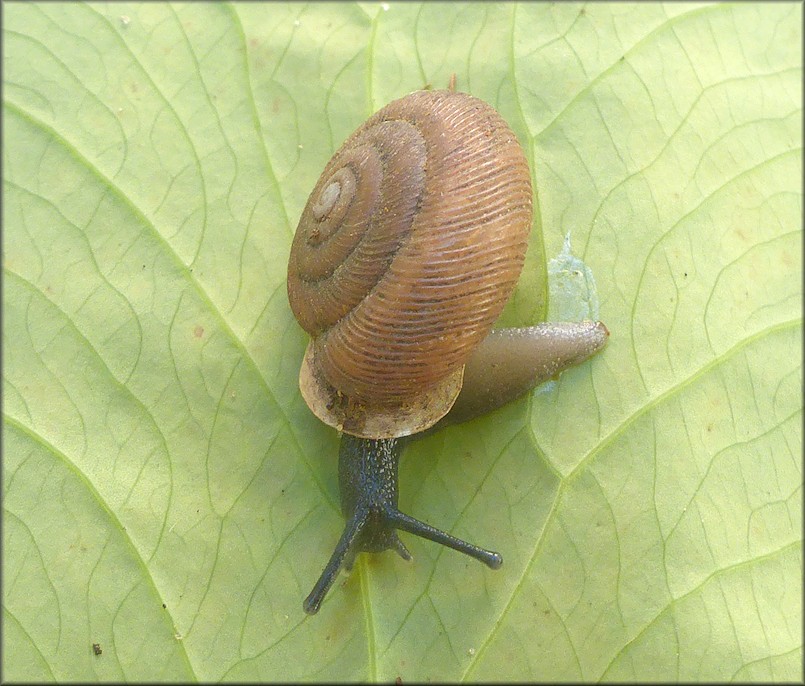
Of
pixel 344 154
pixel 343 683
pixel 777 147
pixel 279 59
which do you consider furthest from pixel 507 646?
pixel 279 59

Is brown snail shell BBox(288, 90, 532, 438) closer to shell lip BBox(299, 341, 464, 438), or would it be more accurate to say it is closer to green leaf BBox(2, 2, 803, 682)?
shell lip BBox(299, 341, 464, 438)

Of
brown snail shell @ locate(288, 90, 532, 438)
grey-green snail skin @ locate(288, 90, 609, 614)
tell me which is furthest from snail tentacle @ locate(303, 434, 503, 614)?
brown snail shell @ locate(288, 90, 532, 438)

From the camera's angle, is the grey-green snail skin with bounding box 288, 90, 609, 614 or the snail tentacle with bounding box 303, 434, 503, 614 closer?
the grey-green snail skin with bounding box 288, 90, 609, 614

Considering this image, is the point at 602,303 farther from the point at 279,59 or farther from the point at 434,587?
the point at 279,59

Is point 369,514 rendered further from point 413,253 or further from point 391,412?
point 413,253

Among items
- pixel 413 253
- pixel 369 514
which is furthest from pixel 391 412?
pixel 413 253

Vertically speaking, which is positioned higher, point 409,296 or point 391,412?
point 409,296
